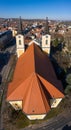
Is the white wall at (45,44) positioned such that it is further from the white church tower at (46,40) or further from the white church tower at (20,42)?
the white church tower at (20,42)

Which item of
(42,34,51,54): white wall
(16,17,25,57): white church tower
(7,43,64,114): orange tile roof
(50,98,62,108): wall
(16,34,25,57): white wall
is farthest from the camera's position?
(42,34,51,54): white wall

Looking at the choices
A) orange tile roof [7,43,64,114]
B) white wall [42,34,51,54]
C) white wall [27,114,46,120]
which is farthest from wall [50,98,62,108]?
white wall [42,34,51,54]

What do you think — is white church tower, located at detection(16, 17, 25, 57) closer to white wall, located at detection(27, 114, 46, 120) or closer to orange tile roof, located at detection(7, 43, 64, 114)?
orange tile roof, located at detection(7, 43, 64, 114)

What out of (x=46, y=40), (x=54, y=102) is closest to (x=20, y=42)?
(x=46, y=40)

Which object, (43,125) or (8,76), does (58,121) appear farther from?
(8,76)

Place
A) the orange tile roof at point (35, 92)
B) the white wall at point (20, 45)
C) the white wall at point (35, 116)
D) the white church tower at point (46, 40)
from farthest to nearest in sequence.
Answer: the white church tower at point (46, 40)
the white wall at point (20, 45)
the white wall at point (35, 116)
the orange tile roof at point (35, 92)

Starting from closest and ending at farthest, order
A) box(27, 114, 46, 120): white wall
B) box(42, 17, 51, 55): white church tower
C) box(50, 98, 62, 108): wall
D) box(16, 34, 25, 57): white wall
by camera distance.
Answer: box(27, 114, 46, 120): white wall, box(50, 98, 62, 108): wall, box(16, 34, 25, 57): white wall, box(42, 17, 51, 55): white church tower

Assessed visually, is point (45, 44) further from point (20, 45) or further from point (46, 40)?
point (20, 45)

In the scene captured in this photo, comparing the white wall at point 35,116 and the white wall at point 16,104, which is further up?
the white wall at point 16,104

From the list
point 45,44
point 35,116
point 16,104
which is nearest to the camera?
point 35,116

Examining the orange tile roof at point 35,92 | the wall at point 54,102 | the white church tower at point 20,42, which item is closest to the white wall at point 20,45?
the white church tower at point 20,42

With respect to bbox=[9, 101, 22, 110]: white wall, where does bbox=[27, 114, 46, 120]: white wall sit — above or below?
below
